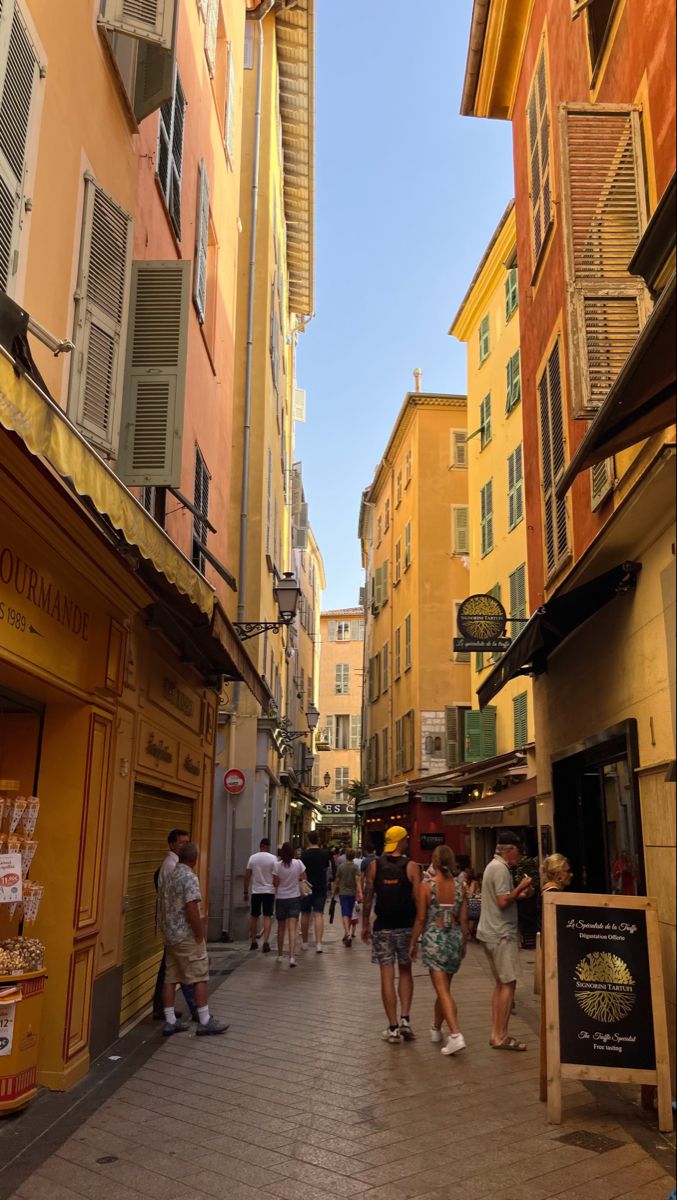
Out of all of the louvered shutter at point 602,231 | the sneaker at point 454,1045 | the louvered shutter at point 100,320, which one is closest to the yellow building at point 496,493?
the sneaker at point 454,1045

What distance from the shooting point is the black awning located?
24.2 ft

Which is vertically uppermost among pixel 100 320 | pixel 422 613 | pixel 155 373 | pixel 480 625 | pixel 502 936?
pixel 422 613

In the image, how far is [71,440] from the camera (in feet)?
16.0

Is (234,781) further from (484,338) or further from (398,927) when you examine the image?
(484,338)

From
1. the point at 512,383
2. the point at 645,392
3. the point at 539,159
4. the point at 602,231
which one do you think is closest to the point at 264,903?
the point at 539,159

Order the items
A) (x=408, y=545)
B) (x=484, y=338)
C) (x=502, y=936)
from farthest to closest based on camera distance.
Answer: (x=408, y=545) < (x=484, y=338) < (x=502, y=936)

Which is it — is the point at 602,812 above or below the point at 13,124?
below

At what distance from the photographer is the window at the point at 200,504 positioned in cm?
1298

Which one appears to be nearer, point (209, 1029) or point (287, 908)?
point (209, 1029)

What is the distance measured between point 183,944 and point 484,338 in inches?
868

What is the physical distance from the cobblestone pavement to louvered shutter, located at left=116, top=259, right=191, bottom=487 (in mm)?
4554

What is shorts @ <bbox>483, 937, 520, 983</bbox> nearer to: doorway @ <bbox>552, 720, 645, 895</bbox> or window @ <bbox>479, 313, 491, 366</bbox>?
doorway @ <bbox>552, 720, 645, 895</bbox>

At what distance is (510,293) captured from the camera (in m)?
24.6

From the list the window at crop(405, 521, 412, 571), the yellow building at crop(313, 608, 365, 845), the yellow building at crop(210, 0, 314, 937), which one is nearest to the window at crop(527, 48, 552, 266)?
the yellow building at crop(210, 0, 314, 937)
